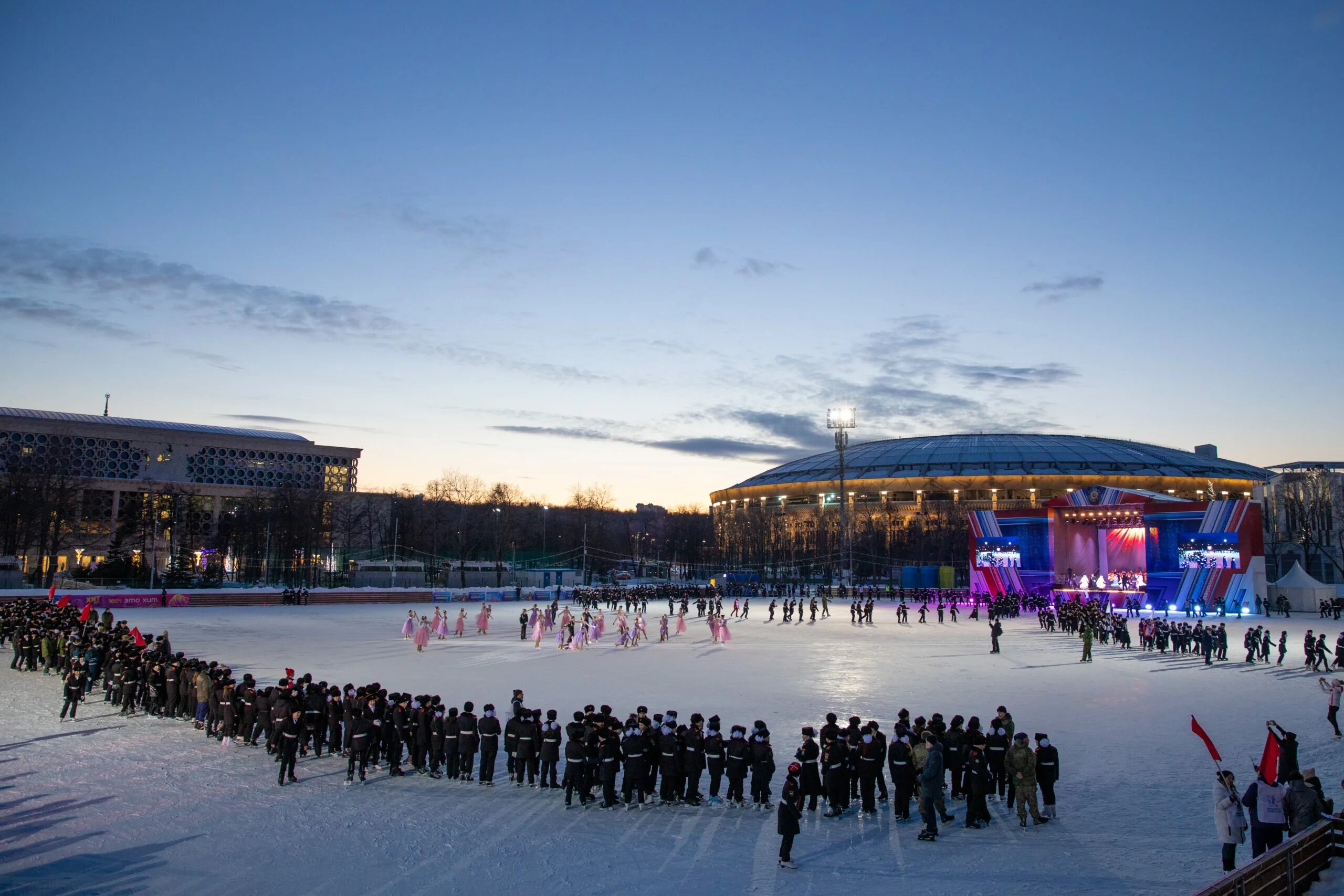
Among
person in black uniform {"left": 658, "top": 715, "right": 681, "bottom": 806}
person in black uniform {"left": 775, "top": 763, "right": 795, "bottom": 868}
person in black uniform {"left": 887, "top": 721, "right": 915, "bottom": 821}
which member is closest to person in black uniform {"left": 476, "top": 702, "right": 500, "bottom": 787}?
person in black uniform {"left": 658, "top": 715, "right": 681, "bottom": 806}

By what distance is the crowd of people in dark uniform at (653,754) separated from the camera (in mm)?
11469

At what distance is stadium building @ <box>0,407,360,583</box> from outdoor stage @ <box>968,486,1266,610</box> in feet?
210

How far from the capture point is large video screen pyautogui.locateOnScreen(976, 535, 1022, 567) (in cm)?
5916

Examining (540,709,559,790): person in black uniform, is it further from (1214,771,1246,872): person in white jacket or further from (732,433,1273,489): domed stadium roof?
(732,433,1273,489): domed stadium roof

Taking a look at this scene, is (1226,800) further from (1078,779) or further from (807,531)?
(807,531)

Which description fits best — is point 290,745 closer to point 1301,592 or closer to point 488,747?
point 488,747

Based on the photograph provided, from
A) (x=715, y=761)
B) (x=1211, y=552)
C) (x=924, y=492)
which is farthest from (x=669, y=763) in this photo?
(x=924, y=492)

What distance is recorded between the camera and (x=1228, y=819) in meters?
9.11

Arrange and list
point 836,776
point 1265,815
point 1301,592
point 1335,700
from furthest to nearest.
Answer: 1. point 1301,592
2. point 1335,700
3. point 836,776
4. point 1265,815

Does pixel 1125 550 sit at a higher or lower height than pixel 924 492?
lower

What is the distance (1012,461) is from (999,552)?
64256 mm

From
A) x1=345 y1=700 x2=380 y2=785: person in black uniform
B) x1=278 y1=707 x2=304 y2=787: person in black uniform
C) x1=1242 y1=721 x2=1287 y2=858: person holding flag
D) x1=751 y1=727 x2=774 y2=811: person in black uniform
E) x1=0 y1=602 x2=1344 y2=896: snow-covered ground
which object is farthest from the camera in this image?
x1=345 y1=700 x2=380 y2=785: person in black uniform

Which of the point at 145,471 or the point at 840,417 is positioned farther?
the point at 145,471

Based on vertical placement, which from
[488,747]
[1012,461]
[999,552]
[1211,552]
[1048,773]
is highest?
[1012,461]
